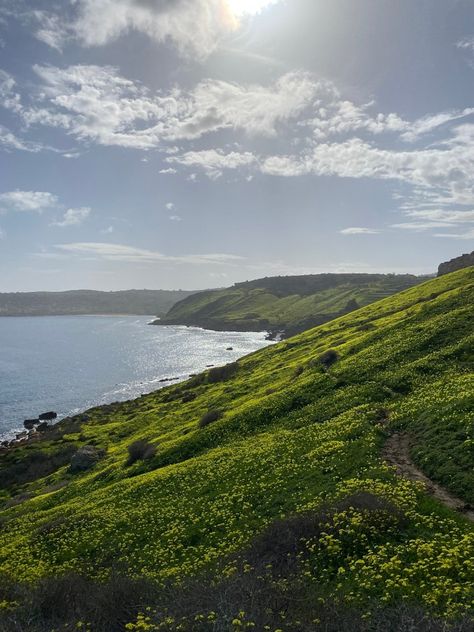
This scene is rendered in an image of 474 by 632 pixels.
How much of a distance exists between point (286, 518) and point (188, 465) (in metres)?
21.4

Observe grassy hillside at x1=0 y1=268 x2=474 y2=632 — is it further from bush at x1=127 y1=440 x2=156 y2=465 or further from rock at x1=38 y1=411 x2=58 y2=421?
rock at x1=38 y1=411 x2=58 y2=421

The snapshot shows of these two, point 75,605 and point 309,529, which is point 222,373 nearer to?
point 309,529

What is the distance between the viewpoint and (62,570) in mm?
30141

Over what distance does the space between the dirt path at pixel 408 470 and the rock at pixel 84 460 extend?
1949 inches

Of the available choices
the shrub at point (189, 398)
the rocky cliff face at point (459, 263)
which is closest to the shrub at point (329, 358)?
the shrub at point (189, 398)

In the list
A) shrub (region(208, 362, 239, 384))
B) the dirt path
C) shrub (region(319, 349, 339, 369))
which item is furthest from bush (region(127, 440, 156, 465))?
shrub (region(208, 362, 239, 384))

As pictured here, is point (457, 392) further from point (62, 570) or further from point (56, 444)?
point (56, 444)

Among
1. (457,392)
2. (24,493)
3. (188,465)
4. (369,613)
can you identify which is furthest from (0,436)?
(369,613)

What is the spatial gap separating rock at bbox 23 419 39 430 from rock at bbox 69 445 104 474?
45.3 metres

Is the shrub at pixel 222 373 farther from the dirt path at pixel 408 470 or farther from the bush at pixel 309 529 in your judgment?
the bush at pixel 309 529

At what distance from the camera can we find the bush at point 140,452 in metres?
56.7

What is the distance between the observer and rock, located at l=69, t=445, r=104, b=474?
67750 mm

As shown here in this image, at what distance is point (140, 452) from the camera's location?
59.1 metres

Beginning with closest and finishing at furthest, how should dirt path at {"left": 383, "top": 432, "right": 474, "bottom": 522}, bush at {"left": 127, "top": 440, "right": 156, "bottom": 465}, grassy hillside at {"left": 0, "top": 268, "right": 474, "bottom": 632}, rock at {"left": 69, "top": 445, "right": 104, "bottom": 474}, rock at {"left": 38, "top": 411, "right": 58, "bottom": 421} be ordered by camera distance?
grassy hillside at {"left": 0, "top": 268, "right": 474, "bottom": 632}
dirt path at {"left": 383, "top": 432, "right": 474, "bottom": 522}
bush at {"left": 127, "top": 440, "right": 156, "bottom": 465}
rock at {"left": 69, "top": 445, "right": 104, "bottom": 474}
rock at {"left": 38, "top": 411, "right": 58, "bottom": 421}
